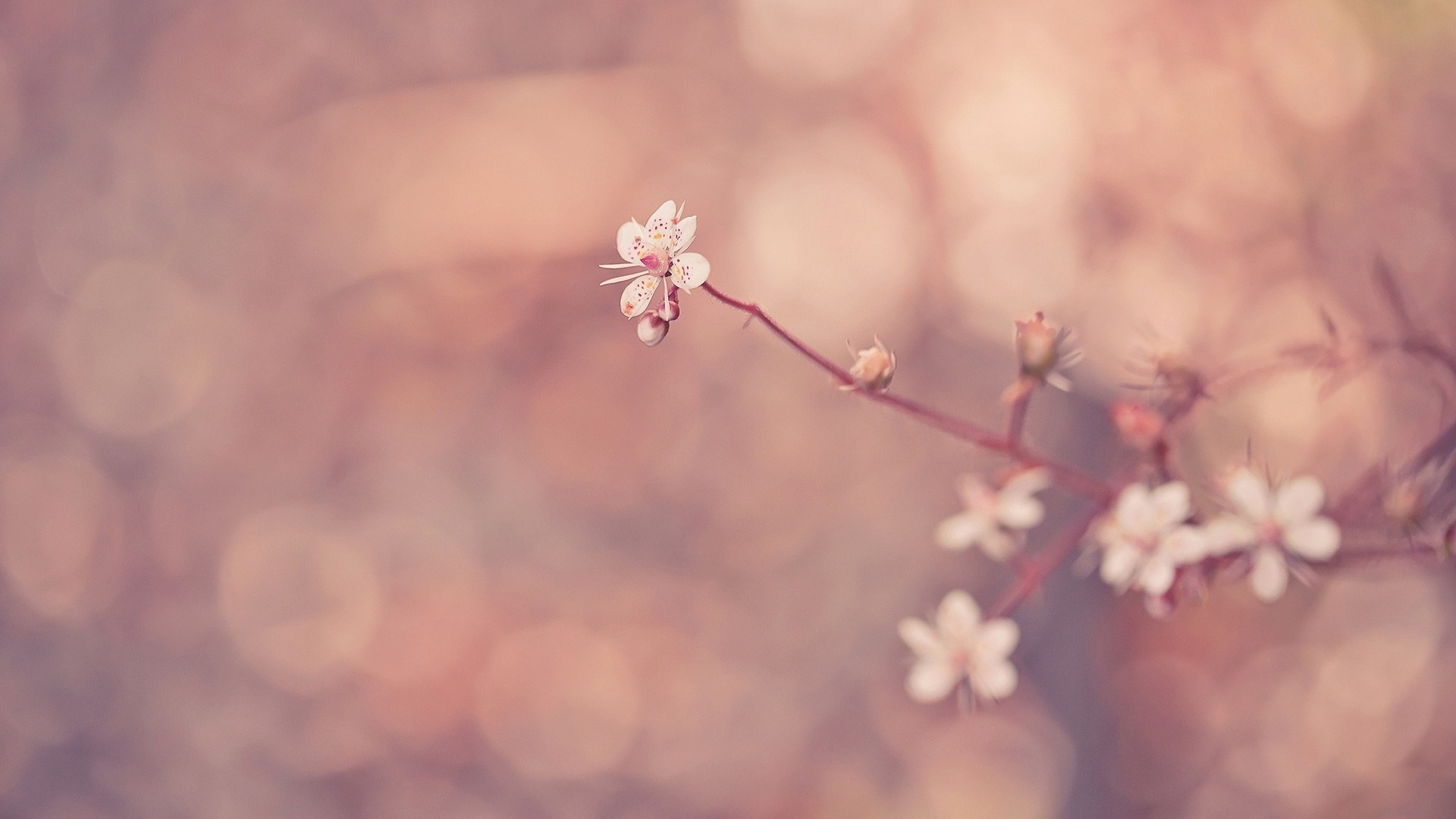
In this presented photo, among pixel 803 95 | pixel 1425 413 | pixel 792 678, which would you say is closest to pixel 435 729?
pixel 792 678

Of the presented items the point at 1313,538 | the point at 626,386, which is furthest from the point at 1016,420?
the point at 626,386

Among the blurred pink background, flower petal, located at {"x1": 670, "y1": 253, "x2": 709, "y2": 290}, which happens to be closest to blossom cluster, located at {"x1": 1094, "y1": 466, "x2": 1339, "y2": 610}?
flower petal, located at {"x1": 670, "y1": 253, "x2": 709, "y2": 290}

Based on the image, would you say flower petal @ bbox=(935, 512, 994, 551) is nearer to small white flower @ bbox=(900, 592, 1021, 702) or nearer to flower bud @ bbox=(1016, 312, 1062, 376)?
small white flower @ bbox=(900, 592, 1021, 702)

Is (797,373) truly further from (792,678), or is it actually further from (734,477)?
(792,678)

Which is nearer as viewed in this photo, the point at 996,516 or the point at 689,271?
the point at 689,271

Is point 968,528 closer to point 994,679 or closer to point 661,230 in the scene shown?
point 994,679

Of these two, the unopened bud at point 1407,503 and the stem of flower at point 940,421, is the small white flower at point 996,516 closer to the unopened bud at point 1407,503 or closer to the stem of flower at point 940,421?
the stem of flower at point 940,421
